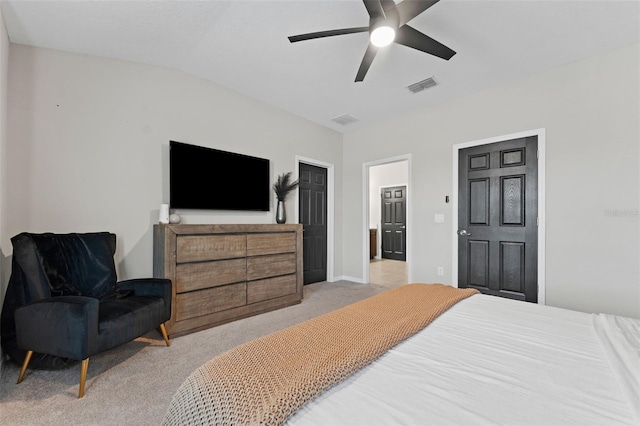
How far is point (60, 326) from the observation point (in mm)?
1721

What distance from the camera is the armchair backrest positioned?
193 centimetres

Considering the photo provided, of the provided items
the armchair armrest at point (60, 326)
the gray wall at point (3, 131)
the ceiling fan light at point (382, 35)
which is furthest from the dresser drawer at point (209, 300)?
the ceiling fan light at point (382, 35)

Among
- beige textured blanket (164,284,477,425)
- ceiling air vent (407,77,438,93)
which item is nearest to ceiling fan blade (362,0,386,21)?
ceiling air vent (407,77,438,93)

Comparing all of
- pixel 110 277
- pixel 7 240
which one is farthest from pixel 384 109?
pixel 7 240

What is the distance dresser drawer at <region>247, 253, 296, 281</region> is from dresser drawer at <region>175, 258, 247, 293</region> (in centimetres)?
9

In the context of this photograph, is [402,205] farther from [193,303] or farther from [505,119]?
[193,303]

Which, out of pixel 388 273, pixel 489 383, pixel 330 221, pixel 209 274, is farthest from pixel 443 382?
pixel 388 273

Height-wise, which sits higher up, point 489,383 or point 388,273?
point 489,383

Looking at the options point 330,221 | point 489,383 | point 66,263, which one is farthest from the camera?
point 330,221

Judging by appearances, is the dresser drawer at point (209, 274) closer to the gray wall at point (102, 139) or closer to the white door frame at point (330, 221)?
the gray wall at point (102, 139)

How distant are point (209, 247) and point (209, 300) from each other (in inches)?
20.6

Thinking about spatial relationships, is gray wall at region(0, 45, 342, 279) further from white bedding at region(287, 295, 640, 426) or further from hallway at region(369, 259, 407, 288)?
hallway at region(369, 259, 407, 288)

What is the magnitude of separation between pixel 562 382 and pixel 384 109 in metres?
3.86

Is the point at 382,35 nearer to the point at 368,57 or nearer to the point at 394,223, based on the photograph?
the point at 368,57
